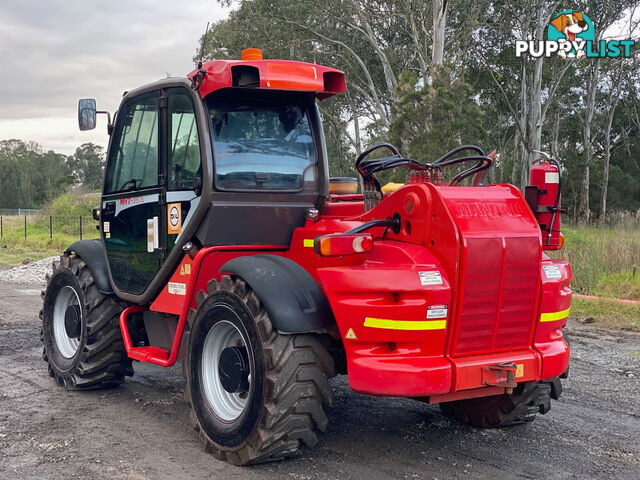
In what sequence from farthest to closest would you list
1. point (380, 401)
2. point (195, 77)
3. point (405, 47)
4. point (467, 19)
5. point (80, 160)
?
point (80, 160) → point (405, 47) → point (467, 19) → point (380, 401) → point (195, 77)

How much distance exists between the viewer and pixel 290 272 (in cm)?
427

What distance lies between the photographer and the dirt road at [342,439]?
419 cm

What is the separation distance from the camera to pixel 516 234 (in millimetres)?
4164

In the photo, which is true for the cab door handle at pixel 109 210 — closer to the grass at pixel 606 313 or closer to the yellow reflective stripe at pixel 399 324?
the yellow reflective stripe at pixel 399 324

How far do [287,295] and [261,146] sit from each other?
1.40 meters

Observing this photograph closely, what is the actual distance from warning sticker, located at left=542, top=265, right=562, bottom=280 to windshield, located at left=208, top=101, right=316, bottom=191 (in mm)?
1803

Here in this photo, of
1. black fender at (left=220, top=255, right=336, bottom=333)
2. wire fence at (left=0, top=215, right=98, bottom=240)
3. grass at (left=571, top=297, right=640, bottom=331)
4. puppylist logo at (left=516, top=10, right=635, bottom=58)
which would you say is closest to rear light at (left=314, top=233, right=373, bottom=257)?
black fender at (left=220, top=255, right=336, bottom=333)

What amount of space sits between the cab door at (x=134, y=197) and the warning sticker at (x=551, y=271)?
2.69m

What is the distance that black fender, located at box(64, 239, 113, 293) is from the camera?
595 cm

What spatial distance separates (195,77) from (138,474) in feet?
8.49

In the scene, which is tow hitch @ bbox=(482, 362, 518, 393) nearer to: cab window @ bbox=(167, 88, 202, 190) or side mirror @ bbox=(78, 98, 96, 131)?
cab window @ bbox=(167, 88, 202, 190)

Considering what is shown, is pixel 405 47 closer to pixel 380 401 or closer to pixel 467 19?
pixel 467 19

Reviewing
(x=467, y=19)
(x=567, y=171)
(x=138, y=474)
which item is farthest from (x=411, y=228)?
(x=567, y=171)

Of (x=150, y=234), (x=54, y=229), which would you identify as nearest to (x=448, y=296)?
(x=150, y=234)
